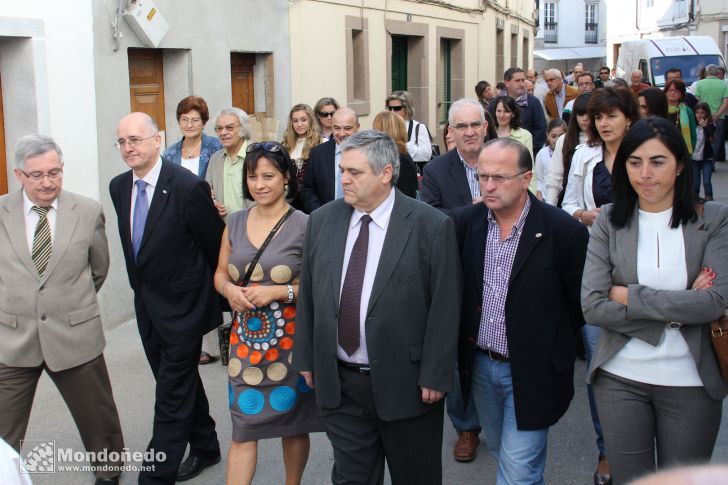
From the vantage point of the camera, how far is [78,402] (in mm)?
A: 4609

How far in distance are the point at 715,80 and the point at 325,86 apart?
27.9 ft

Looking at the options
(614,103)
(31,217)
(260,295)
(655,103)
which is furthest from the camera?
(655,103)

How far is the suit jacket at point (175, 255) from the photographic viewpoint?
4.60m

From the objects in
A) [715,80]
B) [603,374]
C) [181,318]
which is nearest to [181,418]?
[181,318]

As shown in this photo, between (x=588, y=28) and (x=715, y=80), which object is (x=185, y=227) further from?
(x=588, y=28)

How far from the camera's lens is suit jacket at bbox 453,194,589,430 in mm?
3707

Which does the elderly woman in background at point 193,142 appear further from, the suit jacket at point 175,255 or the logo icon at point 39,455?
the logo icon at point 39,455

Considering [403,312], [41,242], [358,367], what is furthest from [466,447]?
[41,242]

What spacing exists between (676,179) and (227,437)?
3208mm

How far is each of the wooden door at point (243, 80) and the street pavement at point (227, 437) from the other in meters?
4.31

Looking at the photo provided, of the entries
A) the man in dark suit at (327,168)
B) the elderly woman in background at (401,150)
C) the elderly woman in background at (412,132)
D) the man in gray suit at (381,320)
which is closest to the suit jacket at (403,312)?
the man in gray suit at (381,320)

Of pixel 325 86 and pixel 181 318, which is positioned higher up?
pixel 325 86

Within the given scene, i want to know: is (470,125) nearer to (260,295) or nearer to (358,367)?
(260,295)

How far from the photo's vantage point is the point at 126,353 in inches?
283
